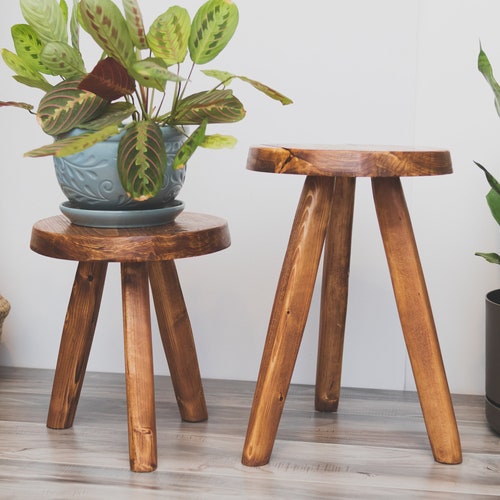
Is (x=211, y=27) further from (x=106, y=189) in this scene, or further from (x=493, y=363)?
(x=493, y=363)

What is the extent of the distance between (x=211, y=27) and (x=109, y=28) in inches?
6.1

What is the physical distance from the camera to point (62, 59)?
1.23 metres

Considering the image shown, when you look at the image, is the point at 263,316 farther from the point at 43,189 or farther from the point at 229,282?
the point at 43,189

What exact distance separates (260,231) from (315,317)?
221 millimetres

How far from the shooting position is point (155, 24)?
119cm

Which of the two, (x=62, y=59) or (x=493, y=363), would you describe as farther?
(x=493, y=363)

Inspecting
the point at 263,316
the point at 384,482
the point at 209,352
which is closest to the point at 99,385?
the point at 209,352

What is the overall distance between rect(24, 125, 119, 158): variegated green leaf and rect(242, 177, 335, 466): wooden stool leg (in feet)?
1.08

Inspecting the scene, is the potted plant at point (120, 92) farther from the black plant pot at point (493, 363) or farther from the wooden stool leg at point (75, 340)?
the black plant pot at point (493, 363)

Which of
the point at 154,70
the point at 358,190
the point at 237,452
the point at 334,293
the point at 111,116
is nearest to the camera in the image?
the point at 154,70

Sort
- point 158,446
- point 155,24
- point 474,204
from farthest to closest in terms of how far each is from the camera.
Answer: point 474,204 < point 158,446 < point 155,24

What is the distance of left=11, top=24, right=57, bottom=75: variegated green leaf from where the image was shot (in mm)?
1287

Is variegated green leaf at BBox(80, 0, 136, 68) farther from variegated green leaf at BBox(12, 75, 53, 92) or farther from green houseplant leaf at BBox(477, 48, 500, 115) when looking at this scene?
green houseplant leaf at BBox(477, 48, 500, 115)

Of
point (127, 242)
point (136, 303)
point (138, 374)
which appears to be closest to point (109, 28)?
point (127, 242)
